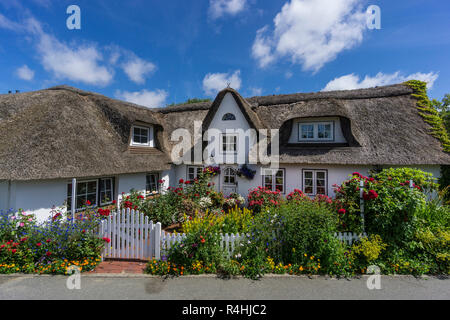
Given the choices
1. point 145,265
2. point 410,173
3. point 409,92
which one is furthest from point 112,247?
point 409,92

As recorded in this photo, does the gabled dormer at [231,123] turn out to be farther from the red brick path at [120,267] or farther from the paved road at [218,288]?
the paved road at [218,288]

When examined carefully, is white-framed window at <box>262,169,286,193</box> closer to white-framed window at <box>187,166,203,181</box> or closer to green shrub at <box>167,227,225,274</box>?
white-framed window at <box>187,166,203,181</box>

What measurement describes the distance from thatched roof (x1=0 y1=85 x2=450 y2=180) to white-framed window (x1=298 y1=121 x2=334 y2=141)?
597 millimetres

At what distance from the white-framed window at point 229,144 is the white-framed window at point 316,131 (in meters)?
3.74

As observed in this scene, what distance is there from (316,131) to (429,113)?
593cm

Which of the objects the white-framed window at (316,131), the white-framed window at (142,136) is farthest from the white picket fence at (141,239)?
the white-framed window at (316,131)

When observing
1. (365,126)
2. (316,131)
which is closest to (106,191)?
(316,131)

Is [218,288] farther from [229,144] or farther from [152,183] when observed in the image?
[152,183]

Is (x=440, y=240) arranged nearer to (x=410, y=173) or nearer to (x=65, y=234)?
(x=410, y=173)

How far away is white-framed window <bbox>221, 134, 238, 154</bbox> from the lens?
38.4ft

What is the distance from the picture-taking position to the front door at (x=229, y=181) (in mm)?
11633

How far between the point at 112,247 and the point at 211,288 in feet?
11.0
